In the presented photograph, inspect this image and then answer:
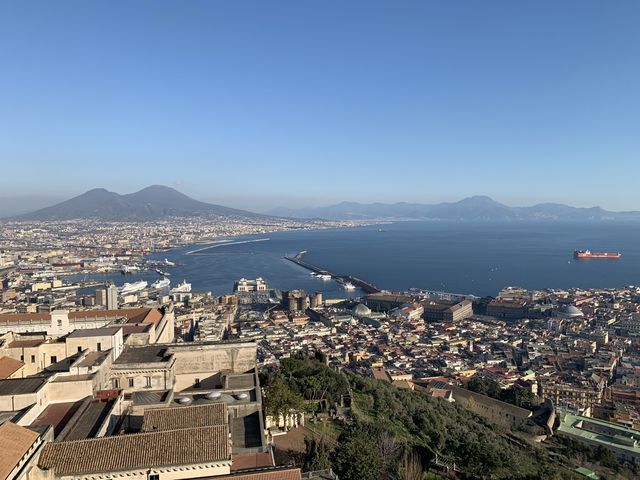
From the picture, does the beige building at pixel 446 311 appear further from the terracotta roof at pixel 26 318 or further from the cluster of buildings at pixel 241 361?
the terracotta roof at pixel 26 318

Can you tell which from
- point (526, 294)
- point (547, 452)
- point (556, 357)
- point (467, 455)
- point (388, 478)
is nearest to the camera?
point (388, 478)

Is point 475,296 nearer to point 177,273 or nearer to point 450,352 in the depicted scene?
point 450,352

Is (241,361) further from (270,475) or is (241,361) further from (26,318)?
(26,318)

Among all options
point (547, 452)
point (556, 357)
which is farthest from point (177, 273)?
point (547, 452)

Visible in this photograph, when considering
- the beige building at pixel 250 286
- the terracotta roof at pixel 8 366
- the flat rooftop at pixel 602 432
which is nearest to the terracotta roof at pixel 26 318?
the terracotta roof at pixel 8 366

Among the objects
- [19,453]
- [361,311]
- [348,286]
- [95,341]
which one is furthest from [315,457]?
[348,286]

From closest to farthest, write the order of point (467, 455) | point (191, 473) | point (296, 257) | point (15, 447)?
point (15, 447) < point (191, 473) < point (467, 455) < point (296, 257)
